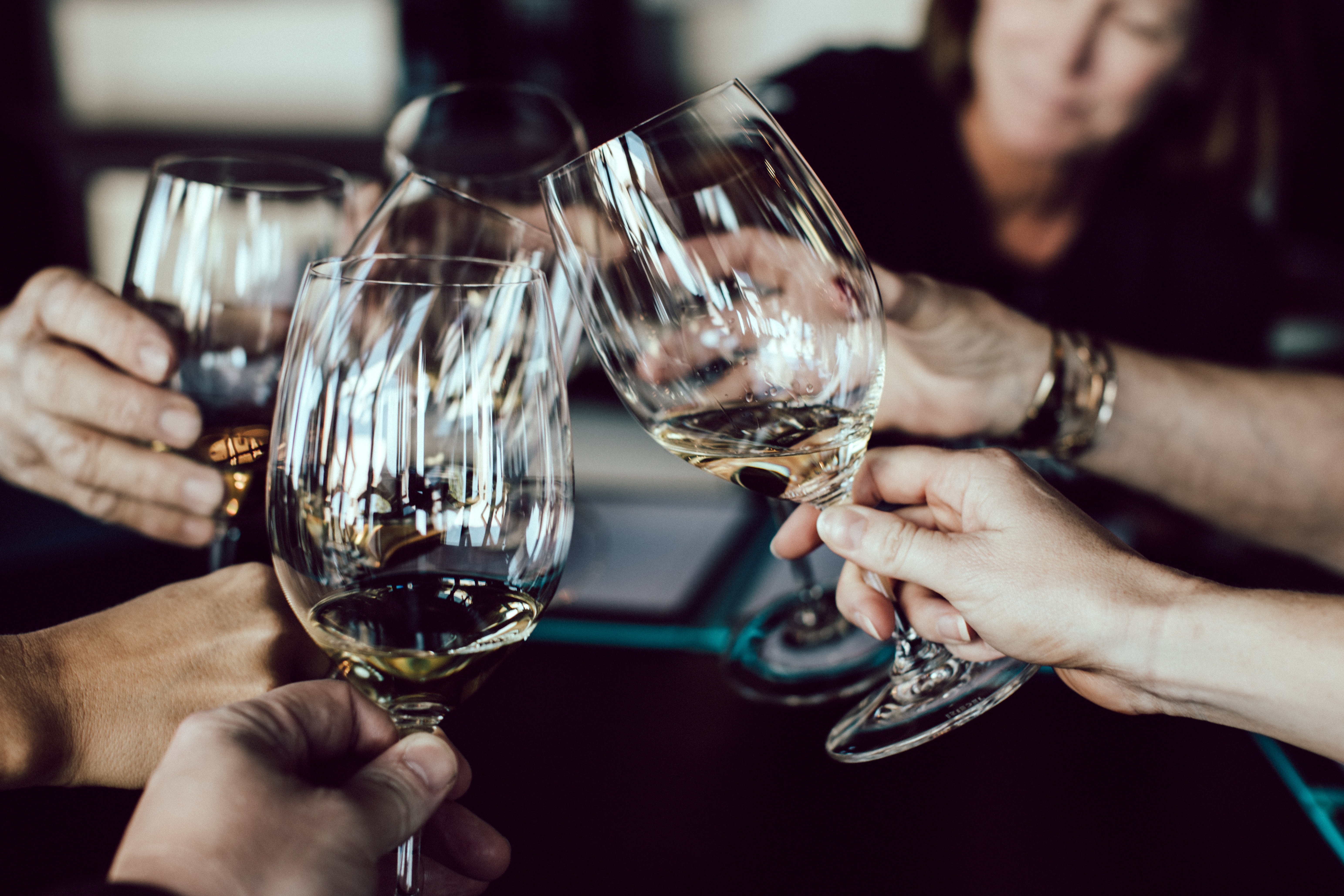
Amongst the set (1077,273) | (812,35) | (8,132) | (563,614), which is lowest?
(563,614)

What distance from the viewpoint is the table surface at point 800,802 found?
42cm

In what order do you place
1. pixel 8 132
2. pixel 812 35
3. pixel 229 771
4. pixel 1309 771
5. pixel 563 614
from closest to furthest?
pixel 229 771 < pixel 1309 771 < pixel 563 614 < pixel 8 132 < pixel 812 35

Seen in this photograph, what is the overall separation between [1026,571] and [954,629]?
60 mm

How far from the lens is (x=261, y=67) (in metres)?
2.29

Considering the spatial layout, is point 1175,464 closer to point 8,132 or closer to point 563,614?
point 563,614

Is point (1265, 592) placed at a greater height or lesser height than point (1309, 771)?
greater

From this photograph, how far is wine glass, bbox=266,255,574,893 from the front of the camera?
1.20 feet

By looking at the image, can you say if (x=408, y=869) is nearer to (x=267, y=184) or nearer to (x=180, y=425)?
(x=180, y=425)

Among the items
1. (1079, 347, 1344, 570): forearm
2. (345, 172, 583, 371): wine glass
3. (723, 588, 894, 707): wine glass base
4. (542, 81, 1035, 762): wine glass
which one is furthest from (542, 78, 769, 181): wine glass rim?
(1079, 347, 1344, 570): forearm

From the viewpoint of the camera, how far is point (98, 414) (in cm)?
62

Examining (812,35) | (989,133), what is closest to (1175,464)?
(989,133)

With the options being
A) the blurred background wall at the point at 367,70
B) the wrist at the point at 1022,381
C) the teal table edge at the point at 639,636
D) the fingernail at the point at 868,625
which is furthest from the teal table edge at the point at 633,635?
the blurred background wall at the point at 367,70

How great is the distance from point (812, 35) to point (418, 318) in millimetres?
2022

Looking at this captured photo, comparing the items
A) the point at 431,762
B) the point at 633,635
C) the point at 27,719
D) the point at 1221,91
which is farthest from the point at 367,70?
the point at 431,762
